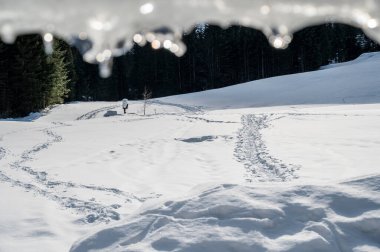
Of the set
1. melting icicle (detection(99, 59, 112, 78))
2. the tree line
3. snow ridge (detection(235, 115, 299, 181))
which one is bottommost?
snow ridge (detection(235, 115, 299, 181))

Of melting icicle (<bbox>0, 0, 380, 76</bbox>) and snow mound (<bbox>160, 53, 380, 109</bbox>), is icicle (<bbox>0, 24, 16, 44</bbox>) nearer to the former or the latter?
melting icicle (<bbox>0, 0, 380, 76</bbox>)

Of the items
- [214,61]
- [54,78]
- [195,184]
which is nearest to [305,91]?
[54,78]

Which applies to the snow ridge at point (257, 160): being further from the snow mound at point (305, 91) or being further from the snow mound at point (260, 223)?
the snow mound at point (305, 91)

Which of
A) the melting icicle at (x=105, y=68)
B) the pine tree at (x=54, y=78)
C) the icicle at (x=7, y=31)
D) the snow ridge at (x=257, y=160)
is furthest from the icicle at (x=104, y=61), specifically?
the pine tree at (x=54, y=78)

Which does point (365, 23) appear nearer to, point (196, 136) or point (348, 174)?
point (348, 174)

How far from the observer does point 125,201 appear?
7504 mm

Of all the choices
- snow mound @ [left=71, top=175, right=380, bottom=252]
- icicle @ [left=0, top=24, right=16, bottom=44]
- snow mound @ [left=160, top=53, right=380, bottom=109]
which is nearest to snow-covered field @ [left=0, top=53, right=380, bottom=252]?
snow mound @ [left=71, top=175, right=380, bottom=252]

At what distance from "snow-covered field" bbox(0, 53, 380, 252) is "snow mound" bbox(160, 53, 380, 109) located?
41.8ft

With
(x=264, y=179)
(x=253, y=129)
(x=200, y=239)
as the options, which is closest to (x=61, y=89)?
(x=253, y=129)

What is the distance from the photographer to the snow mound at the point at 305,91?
35.9 metres

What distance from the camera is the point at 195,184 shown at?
8.96 m

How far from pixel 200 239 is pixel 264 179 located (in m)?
5.30

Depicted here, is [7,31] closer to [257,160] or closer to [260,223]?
[260,223]

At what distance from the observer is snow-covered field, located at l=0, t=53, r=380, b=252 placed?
4379mm
